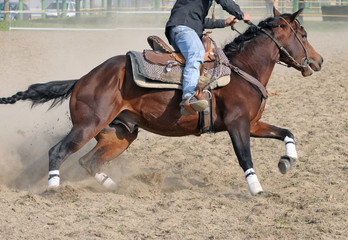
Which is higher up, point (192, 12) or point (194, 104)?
point (192, 12)

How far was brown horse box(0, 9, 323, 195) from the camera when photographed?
614 cm

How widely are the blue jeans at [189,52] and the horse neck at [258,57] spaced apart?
0.65 m

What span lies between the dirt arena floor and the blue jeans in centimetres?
120

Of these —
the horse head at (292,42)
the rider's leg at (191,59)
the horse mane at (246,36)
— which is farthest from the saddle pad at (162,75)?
the horse head at (292,42)

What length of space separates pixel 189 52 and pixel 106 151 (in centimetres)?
167

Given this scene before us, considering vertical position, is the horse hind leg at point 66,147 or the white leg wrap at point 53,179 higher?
the horse hind leg at point 66,147

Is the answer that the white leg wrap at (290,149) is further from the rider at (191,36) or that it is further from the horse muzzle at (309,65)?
the rider at (191,36)

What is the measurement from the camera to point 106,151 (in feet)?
22.7

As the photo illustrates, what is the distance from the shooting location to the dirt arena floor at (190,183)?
4930 millimetres

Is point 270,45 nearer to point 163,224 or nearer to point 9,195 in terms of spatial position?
point 163,224

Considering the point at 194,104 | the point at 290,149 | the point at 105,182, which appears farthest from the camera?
the point at 105,182

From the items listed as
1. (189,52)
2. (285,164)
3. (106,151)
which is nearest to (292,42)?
(189,52)

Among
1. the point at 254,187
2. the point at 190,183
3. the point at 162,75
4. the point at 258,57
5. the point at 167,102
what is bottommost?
the point at 190,183

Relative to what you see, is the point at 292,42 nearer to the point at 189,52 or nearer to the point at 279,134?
the point at 279,134
